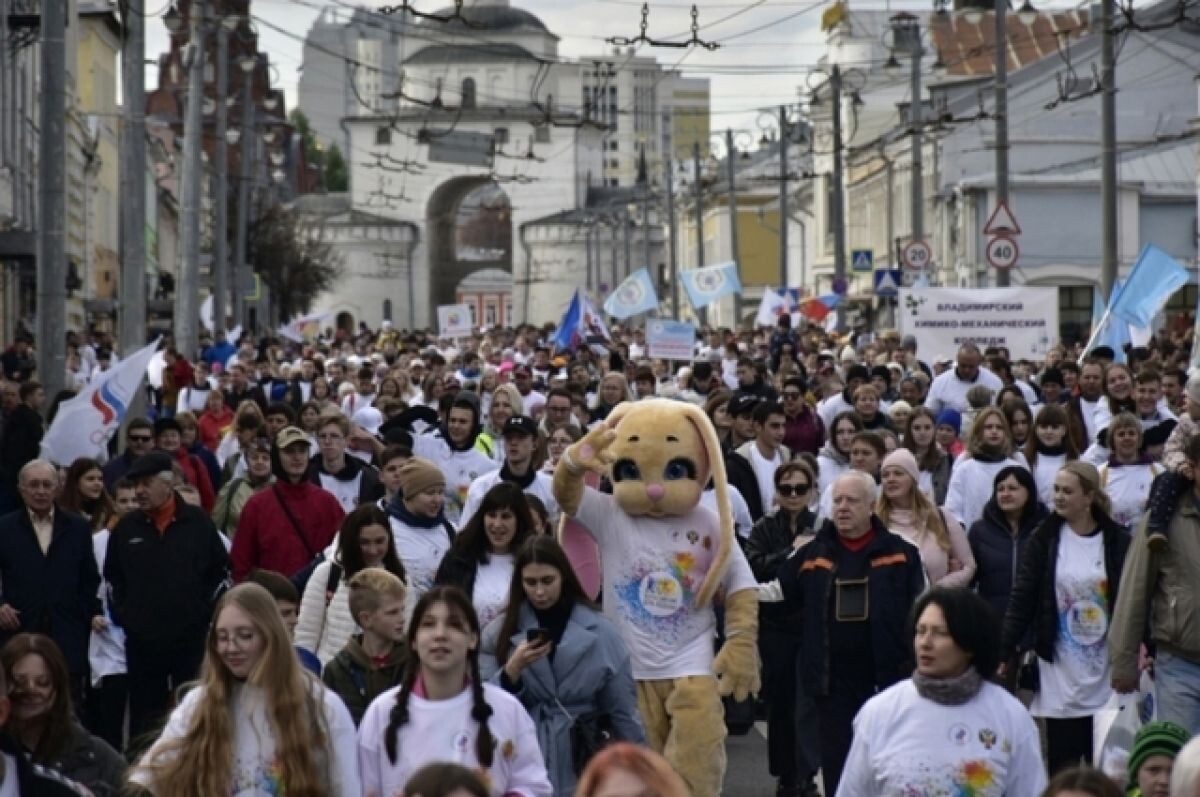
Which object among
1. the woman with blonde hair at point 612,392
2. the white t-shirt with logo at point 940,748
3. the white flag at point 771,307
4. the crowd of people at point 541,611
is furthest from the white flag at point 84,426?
the white flag at point 771,307

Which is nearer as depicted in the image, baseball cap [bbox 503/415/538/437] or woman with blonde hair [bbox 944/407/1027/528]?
baseball cap [bbox 503/415/538/437]

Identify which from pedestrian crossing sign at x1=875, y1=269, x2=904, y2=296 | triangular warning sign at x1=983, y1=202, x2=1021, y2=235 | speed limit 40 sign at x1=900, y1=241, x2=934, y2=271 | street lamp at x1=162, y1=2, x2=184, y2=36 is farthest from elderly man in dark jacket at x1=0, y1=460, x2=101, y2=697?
pedestrian crossing sign at x1=875, y1=269, x2=904, y2=296

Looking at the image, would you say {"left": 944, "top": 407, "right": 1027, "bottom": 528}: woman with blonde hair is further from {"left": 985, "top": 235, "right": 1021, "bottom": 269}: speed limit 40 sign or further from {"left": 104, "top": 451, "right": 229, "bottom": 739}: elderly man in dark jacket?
{"left": 985, "top": 235, "right": 1021, "bottom": 269}: speed limit 40 sign

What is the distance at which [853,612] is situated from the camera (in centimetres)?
1088

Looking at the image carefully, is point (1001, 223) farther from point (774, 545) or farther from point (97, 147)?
point (97, 147)

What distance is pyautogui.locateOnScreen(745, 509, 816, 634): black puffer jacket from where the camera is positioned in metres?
12.4

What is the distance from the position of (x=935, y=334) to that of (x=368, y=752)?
2354 cm

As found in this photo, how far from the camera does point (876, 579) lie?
10.9 metres

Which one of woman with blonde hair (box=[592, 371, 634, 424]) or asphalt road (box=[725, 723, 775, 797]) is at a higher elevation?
woman with blonde hair (box=[592, 371, 634, 424])

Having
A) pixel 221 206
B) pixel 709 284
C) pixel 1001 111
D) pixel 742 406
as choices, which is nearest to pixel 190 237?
pixel 1001 111

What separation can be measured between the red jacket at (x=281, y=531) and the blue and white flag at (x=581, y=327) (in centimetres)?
2844

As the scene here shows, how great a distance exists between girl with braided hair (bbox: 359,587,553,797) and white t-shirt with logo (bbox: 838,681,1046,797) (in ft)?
2.90

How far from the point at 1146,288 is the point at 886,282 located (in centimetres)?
1386

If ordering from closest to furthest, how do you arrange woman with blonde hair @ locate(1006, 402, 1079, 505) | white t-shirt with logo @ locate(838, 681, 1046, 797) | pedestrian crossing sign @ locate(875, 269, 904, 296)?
white t-shirt with logo @ locate(838, 681, 1046, 797), woman with blonde hair @ locate(1006, 402, 1079, 505), pedestrian crossing sign @ locate(875, 269, 904, 296)
